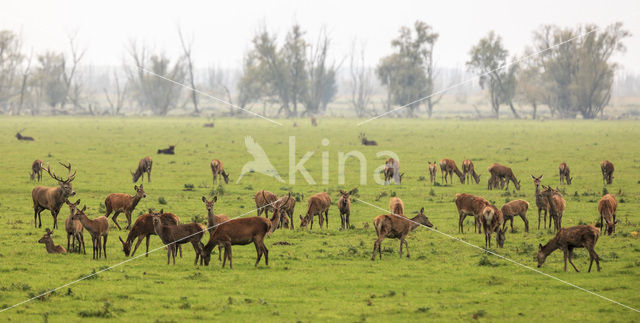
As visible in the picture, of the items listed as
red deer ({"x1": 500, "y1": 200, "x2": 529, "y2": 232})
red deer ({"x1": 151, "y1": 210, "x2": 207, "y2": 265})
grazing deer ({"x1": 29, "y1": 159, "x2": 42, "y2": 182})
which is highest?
grazing deer ({"x1": 29, "y1": 159, "x2": 42, "y2": 182})

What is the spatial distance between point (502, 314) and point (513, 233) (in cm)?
769

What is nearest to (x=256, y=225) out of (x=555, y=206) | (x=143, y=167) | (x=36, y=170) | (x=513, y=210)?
(x=513, y=210)

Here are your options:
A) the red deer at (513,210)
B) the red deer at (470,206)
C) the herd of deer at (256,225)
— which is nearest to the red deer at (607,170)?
the herd of deer at (256,225)

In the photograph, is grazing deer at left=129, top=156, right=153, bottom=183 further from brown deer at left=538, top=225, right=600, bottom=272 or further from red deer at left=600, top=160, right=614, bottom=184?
brown deer at left=538, top=225, right=600, bottom=272

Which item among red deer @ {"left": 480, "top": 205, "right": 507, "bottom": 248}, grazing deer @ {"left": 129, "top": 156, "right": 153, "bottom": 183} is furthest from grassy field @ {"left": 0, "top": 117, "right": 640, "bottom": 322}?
grazing deer @ {"left": 129, "top": 156, "right": 153, "bottom": 183}

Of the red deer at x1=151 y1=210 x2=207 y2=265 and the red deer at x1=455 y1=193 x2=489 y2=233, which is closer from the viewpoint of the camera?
the red deer at x1=151 y1=210 x2=207 y2=265

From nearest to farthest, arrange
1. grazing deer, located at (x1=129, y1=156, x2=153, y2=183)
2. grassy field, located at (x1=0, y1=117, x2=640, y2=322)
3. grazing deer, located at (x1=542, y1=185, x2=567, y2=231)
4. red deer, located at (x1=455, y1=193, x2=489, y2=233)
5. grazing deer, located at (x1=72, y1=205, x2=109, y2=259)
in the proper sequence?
grassy field, located at (x1=0, y1=117, x2=640, y2=322), grazing deer, located at (x1=72, y1=205, x2=109, y2=259), grazing deer, located at (x1=542, y1=185, x2=567, y2=231), red deer, located at (x1=455, y1=193, x2=489, y2=233), grazing deer, located at (x1=129, y1=156, x2=153, y2=183)

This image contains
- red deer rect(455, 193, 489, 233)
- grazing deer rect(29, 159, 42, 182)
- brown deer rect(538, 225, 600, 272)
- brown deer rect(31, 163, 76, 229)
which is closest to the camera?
brown deer rect(538, 225, 600, 272)

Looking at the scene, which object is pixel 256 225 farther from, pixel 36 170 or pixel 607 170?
pixel 607 170

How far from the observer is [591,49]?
115000 mm

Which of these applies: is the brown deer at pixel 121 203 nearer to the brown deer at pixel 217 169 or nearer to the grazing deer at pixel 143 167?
the grazing deer at pixel 143 167

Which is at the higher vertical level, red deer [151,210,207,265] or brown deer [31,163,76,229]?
brown deer [31,163,76,229]

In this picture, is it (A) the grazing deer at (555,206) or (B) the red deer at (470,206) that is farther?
(B) the red deer at (470,206)

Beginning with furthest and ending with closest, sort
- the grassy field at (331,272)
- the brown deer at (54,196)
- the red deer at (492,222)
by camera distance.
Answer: the brown deer at (54,196), the red deer at (492,222), the grassy field at (331,272)
